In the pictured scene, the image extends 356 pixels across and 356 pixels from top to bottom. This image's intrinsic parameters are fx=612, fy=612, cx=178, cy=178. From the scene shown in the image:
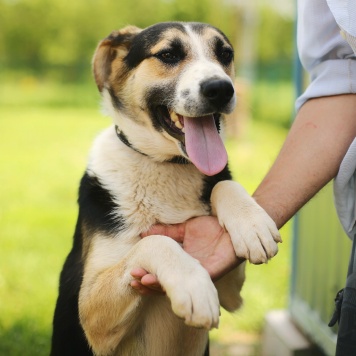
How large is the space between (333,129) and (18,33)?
2259 centimetres

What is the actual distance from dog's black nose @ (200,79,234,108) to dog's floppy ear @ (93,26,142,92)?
574 millimetres

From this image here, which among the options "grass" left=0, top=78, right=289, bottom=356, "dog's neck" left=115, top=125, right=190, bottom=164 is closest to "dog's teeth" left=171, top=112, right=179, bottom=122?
"dog's neck" left=115, top=125, right=190, bottom=164

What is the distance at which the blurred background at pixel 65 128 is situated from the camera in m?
4.25

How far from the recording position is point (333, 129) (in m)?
2.32

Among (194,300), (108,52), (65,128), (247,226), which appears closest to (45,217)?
(108,52)

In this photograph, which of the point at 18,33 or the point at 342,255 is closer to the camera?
the point at 342,255

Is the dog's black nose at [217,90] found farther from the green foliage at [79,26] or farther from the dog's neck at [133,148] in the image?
the green foliage at [79,26]

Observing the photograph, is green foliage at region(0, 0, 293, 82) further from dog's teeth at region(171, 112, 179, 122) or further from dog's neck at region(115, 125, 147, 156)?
dog's teeth at region(171, 112, 179, 122)

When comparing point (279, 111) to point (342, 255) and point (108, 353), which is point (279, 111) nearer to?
point (342, 255)

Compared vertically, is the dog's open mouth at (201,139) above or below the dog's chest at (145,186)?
above

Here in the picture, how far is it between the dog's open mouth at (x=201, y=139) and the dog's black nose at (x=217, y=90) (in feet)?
0.38

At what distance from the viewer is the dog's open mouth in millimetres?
2320

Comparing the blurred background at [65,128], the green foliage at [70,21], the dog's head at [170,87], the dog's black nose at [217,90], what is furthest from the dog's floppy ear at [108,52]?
the green foliage at [70,21]

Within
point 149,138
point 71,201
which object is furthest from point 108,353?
point 71,201
